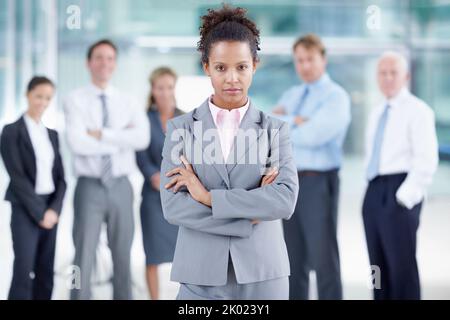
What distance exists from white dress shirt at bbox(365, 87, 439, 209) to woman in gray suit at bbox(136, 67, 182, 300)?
1302mm

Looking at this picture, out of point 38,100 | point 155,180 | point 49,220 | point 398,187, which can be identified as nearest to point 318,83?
point 398,187

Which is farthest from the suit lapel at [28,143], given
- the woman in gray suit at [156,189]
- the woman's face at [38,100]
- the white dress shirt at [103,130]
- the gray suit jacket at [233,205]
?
the gray suit jacket at [233,205]

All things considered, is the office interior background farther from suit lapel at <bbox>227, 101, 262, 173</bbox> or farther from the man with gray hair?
suit lapel at <bbox>227, 101, 262, 173</bbox>

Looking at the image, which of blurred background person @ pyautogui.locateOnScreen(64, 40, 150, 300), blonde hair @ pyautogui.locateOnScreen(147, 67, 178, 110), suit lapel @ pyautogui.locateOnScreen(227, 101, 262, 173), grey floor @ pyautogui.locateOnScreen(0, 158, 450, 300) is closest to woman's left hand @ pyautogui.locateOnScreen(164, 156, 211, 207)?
suit lapel @ pyautogui.locateOnScreen(227, 101, 262, 173)

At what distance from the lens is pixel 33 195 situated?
3600 millimetres

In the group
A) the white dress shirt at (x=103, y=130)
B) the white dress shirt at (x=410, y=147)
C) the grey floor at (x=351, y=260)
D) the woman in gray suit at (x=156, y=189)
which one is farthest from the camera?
the woman in gray suit at (x=156, y=189)

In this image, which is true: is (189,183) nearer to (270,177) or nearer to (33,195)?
(270,177)

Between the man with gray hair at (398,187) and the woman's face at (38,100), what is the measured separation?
1919 millimetres

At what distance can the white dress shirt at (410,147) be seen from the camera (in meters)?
3.52

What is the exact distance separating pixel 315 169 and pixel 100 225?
4.32 feet

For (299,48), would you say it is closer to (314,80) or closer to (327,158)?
(314,80)

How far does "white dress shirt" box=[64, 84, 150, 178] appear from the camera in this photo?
3.73 m

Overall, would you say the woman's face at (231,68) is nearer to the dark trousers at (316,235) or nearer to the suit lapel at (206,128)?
the suit lapel at (206,128)

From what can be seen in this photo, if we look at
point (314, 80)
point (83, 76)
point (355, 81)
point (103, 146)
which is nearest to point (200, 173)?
point (103, 146)
